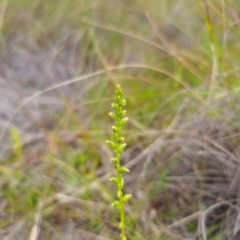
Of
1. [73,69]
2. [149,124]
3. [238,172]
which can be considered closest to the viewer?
[238,172]

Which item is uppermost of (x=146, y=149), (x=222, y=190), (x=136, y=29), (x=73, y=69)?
(x=136, y=29)

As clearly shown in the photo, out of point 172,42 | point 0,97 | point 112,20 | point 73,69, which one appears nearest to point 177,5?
point 172,42

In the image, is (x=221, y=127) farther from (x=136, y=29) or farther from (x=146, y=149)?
(x=136, y=29)

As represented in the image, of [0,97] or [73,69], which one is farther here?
[73,69]

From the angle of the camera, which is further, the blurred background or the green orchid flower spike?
the blurred background

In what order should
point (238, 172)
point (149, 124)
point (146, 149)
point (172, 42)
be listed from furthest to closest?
point (172, 42) < point (149, 124) < point (146, 149) < point (238, 172)

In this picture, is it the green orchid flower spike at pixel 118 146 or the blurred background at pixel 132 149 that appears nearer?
the green orchid flower spike at pixel 118 146

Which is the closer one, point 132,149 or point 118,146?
point 118,146

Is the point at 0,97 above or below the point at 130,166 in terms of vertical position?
above
